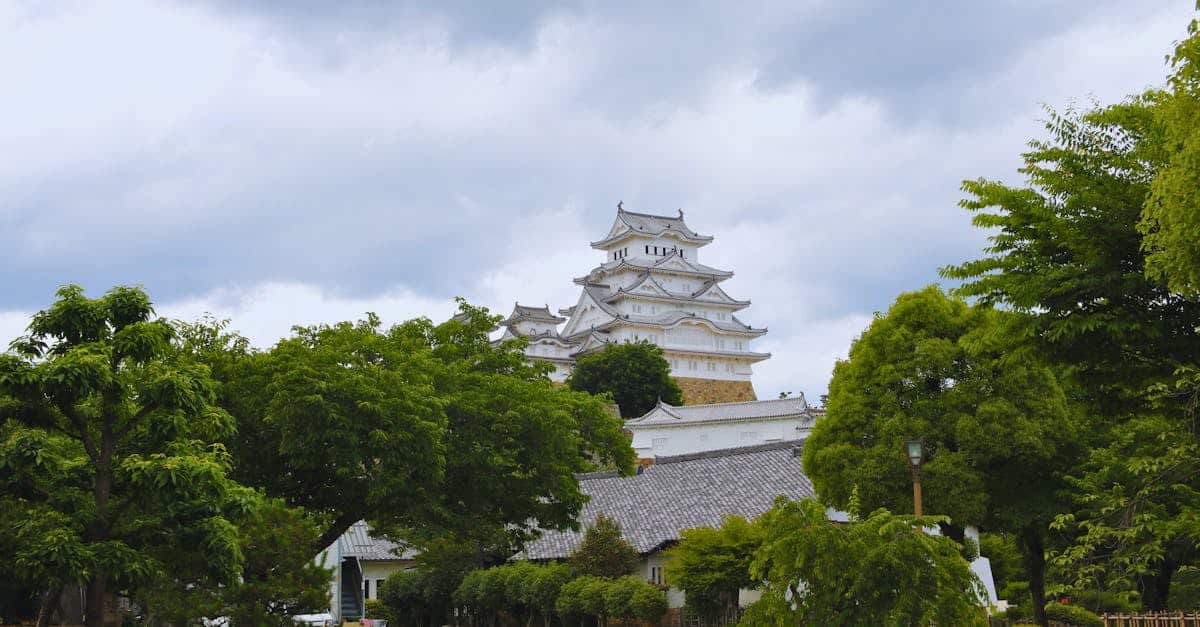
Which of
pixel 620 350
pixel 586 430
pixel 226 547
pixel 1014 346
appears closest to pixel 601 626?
pixel 586 430

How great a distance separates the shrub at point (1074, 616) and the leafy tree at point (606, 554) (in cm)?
881

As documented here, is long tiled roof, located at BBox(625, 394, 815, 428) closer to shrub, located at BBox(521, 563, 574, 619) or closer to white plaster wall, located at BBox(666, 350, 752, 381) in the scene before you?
white plaster wall, located at BBox(666, 350, 752, 381)

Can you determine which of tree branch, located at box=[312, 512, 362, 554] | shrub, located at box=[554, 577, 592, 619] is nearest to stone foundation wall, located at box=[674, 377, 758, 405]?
shrub, located at box=[554, 577, 592, 619]

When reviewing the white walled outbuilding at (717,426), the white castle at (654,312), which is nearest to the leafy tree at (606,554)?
the white walled outbuilding at (717,426)

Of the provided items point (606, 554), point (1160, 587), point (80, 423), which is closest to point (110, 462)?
point (80, 423)

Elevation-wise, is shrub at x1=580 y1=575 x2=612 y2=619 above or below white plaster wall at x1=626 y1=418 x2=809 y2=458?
below

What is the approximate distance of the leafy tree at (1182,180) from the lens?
25.0ft

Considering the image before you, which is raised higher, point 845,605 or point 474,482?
point 474,482

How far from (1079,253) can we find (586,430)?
1371cm

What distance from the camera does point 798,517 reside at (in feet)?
40.1

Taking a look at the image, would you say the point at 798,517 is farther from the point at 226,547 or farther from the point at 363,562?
the point at 363,562

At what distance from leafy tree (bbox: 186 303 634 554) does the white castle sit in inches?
2126

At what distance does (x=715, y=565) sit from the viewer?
874 inches

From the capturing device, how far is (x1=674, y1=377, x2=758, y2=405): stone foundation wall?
7831cm
